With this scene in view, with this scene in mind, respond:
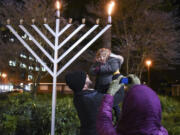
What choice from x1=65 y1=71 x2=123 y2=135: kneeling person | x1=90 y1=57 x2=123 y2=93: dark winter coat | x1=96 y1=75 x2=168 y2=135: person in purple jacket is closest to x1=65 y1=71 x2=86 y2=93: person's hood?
x1=65 y1=71 x2=123 y2=135: kneeling person

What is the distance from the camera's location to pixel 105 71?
2910mm

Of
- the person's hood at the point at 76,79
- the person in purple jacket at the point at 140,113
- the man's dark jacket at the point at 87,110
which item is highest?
the person's hood at the point at 76,79

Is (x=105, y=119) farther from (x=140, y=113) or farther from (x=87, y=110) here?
(x=87, y=110)

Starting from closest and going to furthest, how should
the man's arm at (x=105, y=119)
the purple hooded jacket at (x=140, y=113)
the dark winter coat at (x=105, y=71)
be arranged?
the purple hooded jacket at (x=140, y=113), the man's arm at (x=105, y=119), the dark winter coat at (x=105, y=71)

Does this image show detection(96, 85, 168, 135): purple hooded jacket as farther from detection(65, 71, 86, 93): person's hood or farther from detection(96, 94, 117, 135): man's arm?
detection(65, 71, 86, 93): person's hood

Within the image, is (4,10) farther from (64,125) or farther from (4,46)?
(64,125)

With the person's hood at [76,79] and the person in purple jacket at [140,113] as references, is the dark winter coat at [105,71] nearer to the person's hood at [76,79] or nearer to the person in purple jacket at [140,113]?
the person's hood at [76,79]

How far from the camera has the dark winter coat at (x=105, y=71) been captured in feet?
9.49

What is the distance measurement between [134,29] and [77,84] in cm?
1100

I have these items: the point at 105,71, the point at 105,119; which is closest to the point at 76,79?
the point at 105,71

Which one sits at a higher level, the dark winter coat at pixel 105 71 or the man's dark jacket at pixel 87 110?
the dark winter coat at pixel 105 71

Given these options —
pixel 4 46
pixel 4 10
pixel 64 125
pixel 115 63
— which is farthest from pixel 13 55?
pixel 115 63

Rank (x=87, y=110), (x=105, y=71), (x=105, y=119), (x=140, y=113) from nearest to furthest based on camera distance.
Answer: (x=140, y=113) < (x=105, y=119) < (x=87, y=110) < (x=105, y=71)

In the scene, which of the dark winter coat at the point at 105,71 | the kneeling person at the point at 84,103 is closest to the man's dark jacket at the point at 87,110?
the kneeling person at the point at 84,103
